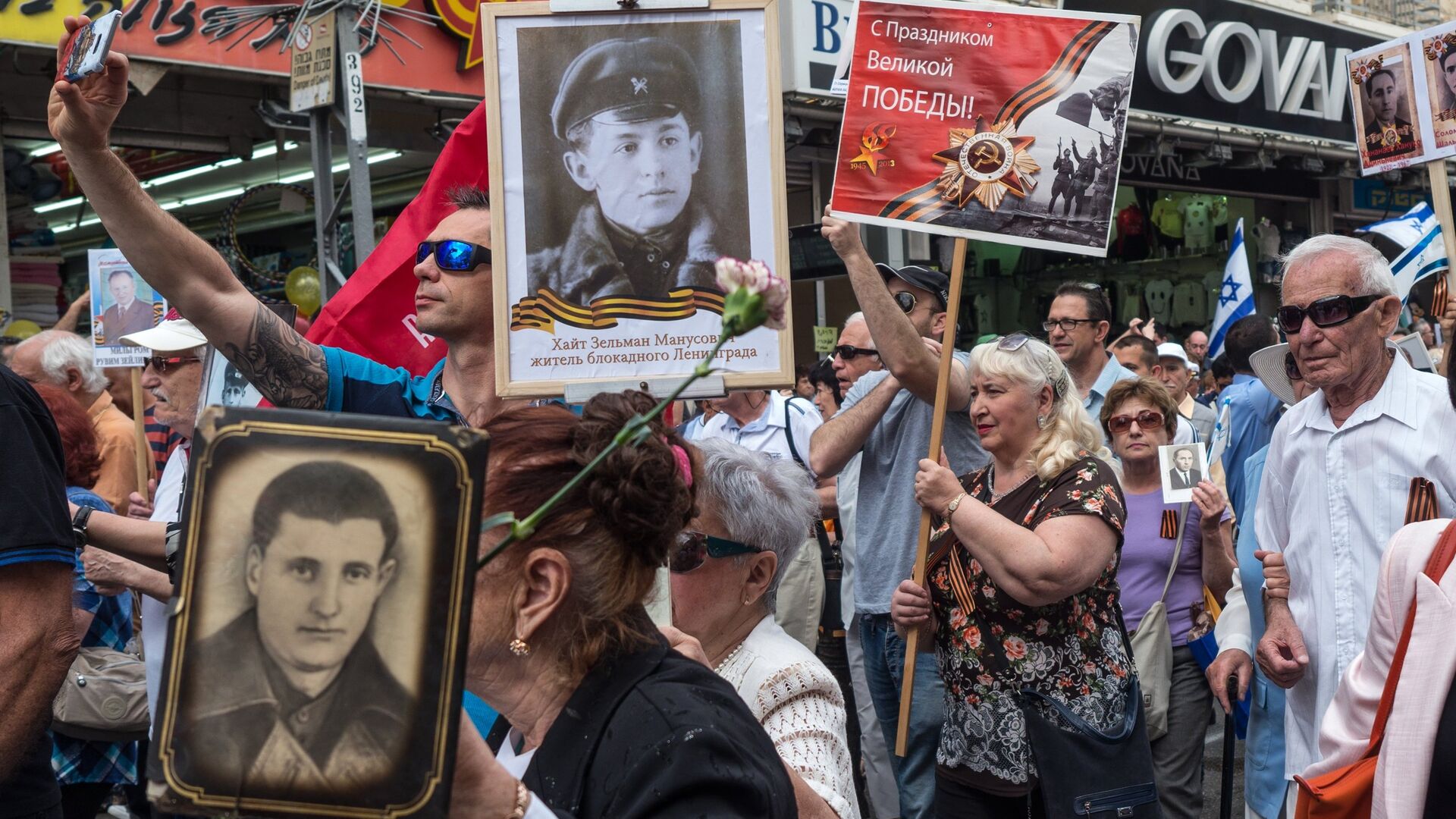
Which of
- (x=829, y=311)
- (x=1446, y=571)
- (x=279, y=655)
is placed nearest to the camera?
(x=279, y=655)

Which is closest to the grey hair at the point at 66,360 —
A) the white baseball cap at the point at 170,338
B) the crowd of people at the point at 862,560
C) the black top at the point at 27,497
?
the crowd of people at the point at 862,560

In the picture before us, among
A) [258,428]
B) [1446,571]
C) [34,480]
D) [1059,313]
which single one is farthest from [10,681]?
[1059,313]

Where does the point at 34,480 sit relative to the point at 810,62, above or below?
below

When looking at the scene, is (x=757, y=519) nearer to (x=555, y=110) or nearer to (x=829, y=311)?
(x=555, y=110)

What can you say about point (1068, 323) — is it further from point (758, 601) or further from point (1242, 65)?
point (1242, 65)

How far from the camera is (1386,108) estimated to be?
4.93 meters

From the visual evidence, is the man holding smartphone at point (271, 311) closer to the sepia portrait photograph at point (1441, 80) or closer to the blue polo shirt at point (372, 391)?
the blue polo shirt at point (372, 391)

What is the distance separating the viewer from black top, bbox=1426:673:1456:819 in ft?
7.57

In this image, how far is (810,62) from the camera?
37.9 ft

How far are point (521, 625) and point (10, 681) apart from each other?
1.46m

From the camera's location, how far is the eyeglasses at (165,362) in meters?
4.88

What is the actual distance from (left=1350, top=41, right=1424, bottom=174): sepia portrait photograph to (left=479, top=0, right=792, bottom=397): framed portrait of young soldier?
2947 millimetres

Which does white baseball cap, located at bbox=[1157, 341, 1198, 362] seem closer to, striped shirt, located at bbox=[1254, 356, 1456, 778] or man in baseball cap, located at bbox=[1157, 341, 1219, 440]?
man in baseball cap, located at bbox=[1157, 341, 1219, 440]

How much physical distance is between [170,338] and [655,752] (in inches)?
135
